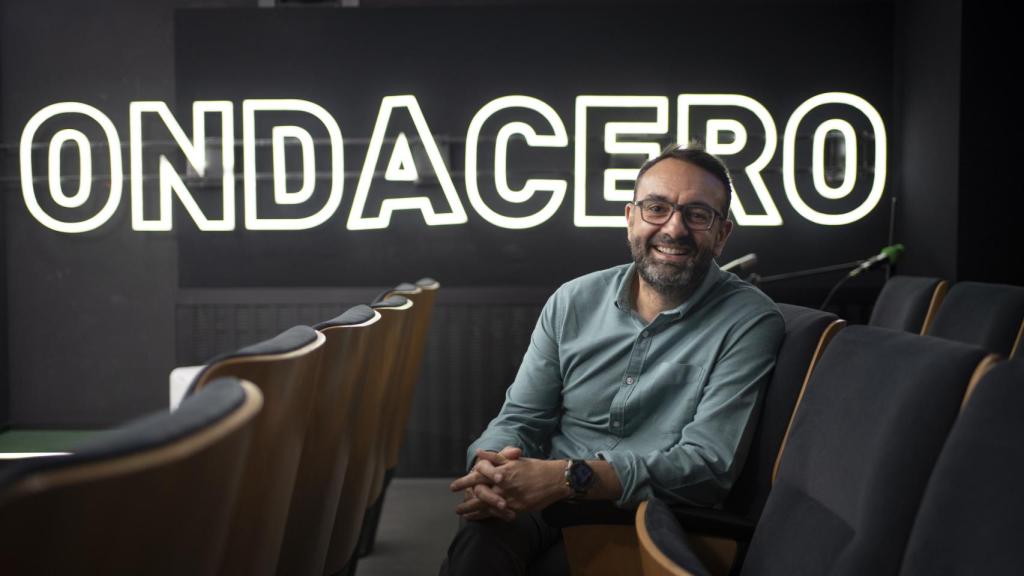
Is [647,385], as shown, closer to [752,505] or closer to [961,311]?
[752,505]

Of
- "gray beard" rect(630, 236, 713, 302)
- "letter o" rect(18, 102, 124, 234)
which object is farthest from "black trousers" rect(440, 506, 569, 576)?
"letter o" rect(18, 102, 124, 234)

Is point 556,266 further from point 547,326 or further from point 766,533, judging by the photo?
point 766,533

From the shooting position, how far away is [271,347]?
117 cm

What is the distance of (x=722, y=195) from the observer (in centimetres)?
215

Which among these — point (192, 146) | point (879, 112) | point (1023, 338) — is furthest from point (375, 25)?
point (1023, 338)

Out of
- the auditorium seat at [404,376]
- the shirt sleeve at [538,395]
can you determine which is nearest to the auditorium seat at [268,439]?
the shirt sleeve at [538,395]

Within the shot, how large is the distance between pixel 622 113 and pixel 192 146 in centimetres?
229

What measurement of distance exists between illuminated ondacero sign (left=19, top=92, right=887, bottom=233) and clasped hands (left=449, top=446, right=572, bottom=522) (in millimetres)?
2973

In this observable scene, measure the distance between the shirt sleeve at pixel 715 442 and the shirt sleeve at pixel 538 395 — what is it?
31 centimetres

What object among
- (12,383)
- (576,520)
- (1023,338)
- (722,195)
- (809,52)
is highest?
(809,52)

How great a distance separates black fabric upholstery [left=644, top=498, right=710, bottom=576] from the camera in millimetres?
1353

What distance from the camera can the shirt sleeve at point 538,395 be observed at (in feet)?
7.17

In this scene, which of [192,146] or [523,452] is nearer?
[523,452]

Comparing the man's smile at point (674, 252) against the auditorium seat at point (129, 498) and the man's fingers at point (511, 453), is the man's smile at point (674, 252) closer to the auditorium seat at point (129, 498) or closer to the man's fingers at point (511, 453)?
the man's fingers at point (511, 453)
